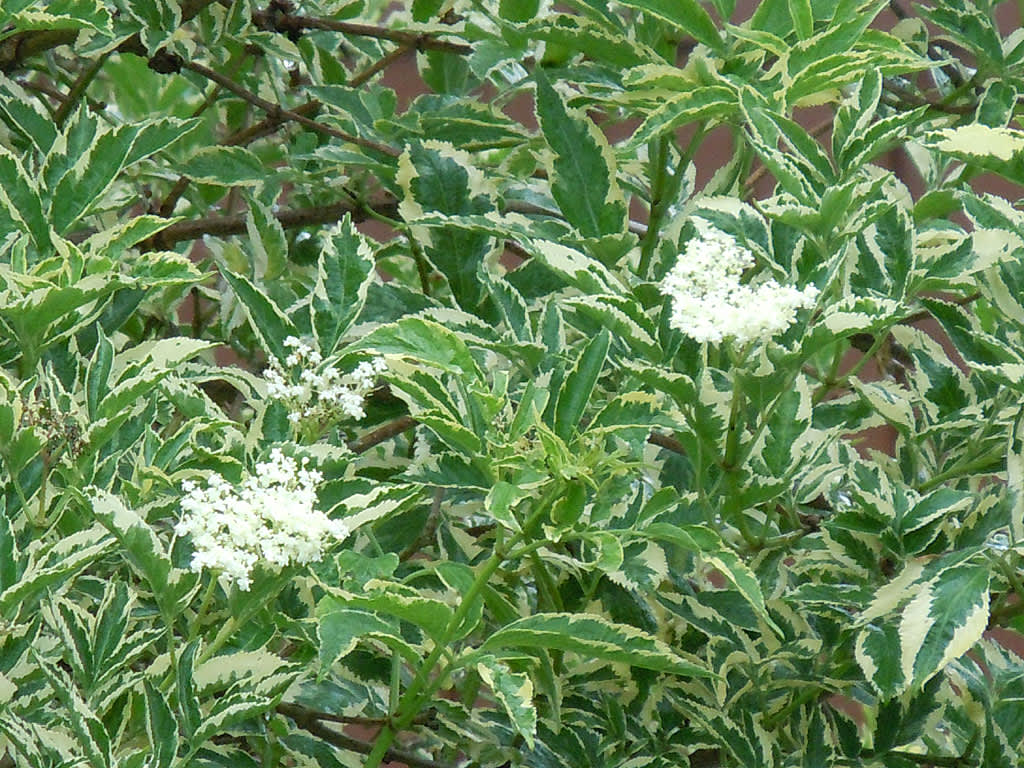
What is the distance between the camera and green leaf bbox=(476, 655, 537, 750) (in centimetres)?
63

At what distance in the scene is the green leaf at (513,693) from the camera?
630mm

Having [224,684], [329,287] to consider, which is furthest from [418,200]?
[224,684]

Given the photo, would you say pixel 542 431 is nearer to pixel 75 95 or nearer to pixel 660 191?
pixel 660 191

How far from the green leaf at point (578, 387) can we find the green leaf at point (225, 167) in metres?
0.58

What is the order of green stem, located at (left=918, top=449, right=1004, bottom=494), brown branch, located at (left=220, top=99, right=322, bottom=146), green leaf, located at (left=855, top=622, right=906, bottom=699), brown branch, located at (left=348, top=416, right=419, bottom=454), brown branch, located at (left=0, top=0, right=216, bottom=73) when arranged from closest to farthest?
1. green leaf, located at (left=855, top=622, right=906, bottom=699)
2. green stem, located at (left=918, top=449, right=1004, bottom=494)
3. brown branch, located at (left=348, top=416, right=419, bottom=454)
4. brown branch, located at (left=0, top=0, right=216, bottom=73)
5. brown branch, located at (left=220, top=99, right=322, bottom=146)

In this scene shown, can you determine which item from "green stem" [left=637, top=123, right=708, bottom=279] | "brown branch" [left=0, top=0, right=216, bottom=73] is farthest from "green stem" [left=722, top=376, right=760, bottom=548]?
"brown branch" [left=0, top=0, right=216, bottom=73]

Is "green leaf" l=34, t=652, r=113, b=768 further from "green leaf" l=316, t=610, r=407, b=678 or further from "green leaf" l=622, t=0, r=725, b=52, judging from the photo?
"green leaf" l=622, t=0, r=725, b=52

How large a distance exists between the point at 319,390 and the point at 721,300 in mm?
233

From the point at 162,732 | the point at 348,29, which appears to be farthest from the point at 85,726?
the point at 348,29

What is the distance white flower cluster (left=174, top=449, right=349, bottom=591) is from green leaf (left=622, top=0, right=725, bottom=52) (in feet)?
1.43

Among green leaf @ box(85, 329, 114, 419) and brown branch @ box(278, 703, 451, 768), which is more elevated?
green leaf @ box(85, 329, 114, 419)

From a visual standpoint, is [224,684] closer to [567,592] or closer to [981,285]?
[567,592]

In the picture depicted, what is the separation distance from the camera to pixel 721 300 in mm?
703

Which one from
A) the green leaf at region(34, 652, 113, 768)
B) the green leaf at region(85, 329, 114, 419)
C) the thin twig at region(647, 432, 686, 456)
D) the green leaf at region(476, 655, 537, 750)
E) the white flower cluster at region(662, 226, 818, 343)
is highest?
the white flower cluster at region(662, 226, 818, 343)
